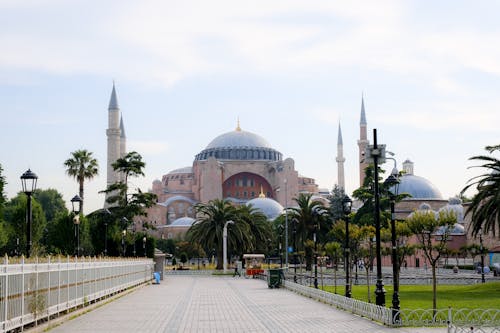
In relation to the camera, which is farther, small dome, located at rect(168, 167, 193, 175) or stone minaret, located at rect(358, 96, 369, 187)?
small dome, located at rect(168, 167, 193, 175)

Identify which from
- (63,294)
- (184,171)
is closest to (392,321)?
(63,294)

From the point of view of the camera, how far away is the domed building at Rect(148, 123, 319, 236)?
10625 centimetres

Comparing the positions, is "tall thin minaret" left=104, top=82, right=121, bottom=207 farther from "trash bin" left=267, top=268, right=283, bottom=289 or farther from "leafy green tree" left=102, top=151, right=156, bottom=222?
"trash bin" left=267, top=268, right=283, bottom=289

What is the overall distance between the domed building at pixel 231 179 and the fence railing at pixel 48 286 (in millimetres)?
78250

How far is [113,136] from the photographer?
85750mm

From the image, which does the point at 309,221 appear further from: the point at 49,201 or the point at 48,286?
the point at 49,201

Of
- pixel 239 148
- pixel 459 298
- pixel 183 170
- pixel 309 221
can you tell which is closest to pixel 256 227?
pixel 309 221

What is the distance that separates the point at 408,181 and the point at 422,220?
6631cm

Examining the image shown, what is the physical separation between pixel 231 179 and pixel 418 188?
123ft

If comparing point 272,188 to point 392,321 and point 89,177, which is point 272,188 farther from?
point 392,321

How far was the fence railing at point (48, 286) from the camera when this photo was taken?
12.1 m

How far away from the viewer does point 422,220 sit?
19047mm

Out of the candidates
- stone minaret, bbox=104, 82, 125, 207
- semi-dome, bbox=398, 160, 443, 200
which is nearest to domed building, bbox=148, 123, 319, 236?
stone minaret, bbox=104, 82, 125, 207

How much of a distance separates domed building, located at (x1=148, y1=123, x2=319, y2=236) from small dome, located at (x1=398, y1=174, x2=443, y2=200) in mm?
22596
